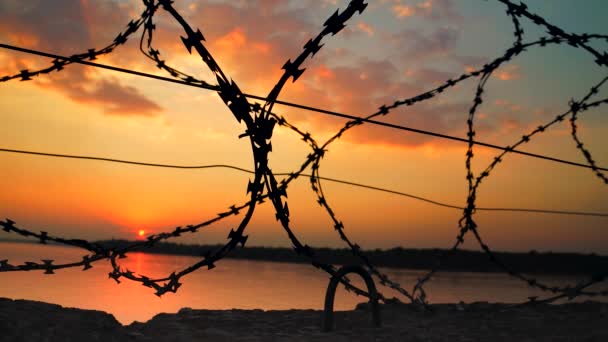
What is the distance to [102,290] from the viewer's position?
11023 mm

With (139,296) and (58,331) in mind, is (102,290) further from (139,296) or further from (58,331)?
(58,331)

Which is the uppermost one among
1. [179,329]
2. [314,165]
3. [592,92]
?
[592,92]

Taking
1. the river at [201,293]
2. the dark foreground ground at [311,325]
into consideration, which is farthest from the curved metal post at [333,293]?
the river at [201,293]

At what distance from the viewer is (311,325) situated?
18.1ft

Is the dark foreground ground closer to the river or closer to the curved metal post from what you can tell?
the curved metal post

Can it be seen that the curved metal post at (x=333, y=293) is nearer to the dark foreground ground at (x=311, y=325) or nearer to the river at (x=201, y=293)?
the dark foreground ground at (x=311, y=325)

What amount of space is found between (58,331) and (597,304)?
5.96 metres

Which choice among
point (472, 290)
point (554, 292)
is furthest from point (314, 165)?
point (472, 290)

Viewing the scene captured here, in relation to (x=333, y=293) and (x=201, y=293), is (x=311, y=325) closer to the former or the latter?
(x=333, y=293)

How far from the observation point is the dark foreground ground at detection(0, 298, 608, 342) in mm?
4145

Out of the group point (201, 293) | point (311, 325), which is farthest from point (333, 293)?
point (201, 293)

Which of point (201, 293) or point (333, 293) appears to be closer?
point (333, 293)

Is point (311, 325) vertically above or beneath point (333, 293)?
beneath

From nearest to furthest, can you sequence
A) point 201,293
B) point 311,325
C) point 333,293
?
point 333,293
point 311,325
point 201,293
